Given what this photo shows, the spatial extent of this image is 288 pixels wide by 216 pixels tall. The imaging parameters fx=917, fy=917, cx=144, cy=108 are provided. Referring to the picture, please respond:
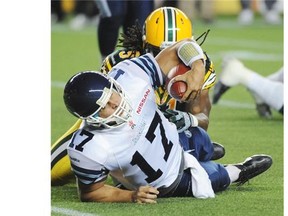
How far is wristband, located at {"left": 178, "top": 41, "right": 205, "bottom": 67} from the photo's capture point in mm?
3420

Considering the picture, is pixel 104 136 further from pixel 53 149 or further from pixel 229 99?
pixel 229 99

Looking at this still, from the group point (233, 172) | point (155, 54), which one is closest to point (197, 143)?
point (233, 172)

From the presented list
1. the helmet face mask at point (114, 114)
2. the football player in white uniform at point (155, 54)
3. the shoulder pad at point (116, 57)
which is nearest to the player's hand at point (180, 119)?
the football player in white uniform at point (155, 54)

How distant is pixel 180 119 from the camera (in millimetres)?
3631

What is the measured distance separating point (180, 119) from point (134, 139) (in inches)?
13.5

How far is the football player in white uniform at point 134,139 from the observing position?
10.6 feet

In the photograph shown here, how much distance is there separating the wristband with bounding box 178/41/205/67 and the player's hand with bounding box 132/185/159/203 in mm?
485

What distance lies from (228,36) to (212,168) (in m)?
7.85

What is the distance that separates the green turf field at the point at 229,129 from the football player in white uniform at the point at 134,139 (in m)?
0.07

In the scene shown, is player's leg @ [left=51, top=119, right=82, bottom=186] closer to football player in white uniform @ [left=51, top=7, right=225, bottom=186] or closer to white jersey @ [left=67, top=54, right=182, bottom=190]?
football player in white uniform @ [left=51, top=7, right=225, bottom=186]

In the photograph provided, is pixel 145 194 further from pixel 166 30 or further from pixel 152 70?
pixel 166 30

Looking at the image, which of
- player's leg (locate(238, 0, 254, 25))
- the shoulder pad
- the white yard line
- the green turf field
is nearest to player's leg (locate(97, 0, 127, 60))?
the green turf field
